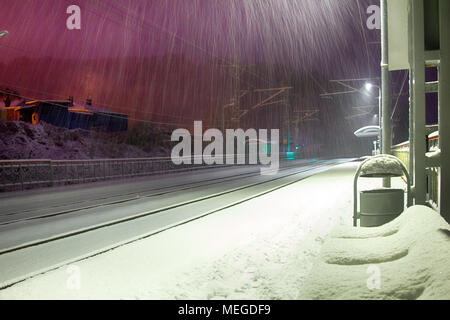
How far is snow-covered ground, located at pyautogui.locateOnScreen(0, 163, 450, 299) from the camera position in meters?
3.41

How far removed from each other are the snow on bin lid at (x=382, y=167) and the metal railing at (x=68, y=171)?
1637 cm

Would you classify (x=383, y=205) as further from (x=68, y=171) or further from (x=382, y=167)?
(x=68, y=171)

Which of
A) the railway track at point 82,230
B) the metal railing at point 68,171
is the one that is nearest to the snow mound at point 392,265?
the railway track at point 82,230

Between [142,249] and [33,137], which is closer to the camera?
[142,249]

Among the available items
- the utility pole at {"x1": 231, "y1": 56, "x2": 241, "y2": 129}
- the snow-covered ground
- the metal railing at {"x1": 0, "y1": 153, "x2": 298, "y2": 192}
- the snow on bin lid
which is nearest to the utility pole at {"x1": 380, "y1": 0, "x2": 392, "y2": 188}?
the snow on bin lid

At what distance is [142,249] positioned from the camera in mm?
5988

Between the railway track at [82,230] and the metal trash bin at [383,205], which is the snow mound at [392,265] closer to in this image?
the metal trash bin at [383,205]

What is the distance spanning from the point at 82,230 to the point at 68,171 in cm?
1483

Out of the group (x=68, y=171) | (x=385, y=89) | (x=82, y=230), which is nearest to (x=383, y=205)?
(x=385, y=89)

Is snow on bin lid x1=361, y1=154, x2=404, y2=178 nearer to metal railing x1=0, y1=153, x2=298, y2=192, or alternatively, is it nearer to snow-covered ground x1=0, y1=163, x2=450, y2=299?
snow-covered ground x1=0, y1=163, x2=450, y2=299
